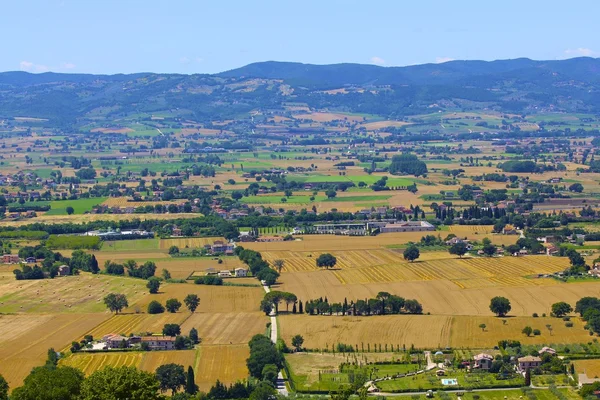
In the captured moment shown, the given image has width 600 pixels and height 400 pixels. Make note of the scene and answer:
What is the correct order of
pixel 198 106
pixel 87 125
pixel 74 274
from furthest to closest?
pixel 198 106
pixel 87 125
pixel 74 274

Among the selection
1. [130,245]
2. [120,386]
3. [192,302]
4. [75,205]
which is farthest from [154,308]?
[75,205]

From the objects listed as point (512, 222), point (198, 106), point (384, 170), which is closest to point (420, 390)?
point (512, 222)

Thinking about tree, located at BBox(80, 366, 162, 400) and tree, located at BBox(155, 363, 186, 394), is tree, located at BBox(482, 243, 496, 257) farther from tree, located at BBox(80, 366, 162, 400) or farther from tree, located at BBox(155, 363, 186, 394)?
tree, located at BBox(80, 366, 162, 400)

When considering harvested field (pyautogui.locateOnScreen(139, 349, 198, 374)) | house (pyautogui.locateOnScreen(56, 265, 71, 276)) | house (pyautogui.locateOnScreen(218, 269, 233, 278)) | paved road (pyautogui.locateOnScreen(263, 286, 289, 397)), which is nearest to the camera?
paved road (pyautogui.locateOnScreen(263, 286, 289, 397))

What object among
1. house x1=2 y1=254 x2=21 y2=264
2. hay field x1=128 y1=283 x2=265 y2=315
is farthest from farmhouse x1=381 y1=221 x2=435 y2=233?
house x1=2 y1=254 x2=21 y2=264

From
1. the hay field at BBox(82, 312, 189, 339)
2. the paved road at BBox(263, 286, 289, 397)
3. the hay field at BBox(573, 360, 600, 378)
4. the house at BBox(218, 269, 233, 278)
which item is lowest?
the house at BBox(218, 269, 233, 278)

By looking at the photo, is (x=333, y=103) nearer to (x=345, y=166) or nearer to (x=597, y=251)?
(x=345, y=166)

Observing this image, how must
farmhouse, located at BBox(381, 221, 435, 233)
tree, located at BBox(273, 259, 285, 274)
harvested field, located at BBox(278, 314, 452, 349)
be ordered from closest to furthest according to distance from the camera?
harvested field, located at BBox(278, 314, 452, 349)
tree, located at BBox(273, 259, 285, 274)
farmhouse, located at BBox(381, 221, 435, 233)
